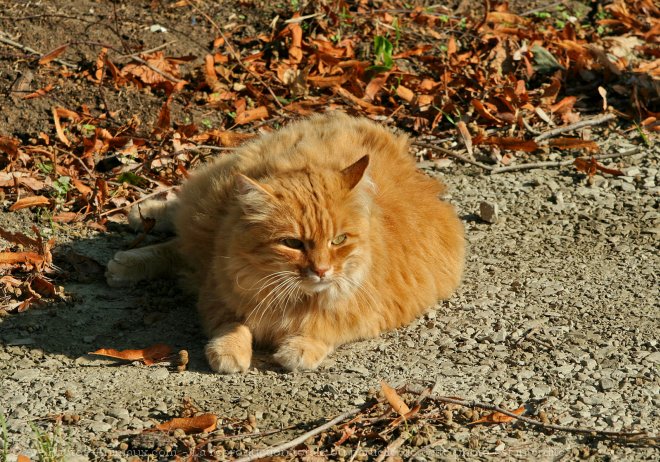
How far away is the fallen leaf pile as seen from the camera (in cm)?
631

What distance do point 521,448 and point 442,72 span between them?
4450 mm

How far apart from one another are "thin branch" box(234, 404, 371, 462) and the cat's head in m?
0.71

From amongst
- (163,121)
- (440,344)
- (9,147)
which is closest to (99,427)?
(440,344)

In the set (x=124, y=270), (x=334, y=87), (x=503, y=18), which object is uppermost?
(x=503, y=18)

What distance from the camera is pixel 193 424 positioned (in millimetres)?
3826

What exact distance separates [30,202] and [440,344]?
9.77 feet

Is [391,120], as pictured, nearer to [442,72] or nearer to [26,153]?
[442,72]

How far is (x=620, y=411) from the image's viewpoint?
3.96 metres

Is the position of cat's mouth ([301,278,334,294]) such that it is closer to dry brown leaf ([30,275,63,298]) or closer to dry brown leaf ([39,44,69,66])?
dry brown leaf ([30,275,63,298])

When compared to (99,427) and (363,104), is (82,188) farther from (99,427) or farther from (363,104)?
(99,427)

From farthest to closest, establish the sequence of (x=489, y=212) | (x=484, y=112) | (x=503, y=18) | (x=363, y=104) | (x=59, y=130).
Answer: (x=503, y=18), (x=363, y=104), (x=484, y=112), (x=59, y=130), (x=489, y=212)

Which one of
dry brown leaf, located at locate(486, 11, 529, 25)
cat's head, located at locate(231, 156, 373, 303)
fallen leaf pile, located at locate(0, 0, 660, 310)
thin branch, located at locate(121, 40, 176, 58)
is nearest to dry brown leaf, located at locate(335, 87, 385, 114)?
fallen leaf pile, located at locate(0, 0, 660, 310)

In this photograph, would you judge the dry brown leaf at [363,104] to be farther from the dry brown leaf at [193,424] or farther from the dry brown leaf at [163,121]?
the dry brown leaf at [193,424]

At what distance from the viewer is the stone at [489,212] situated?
5.95m
